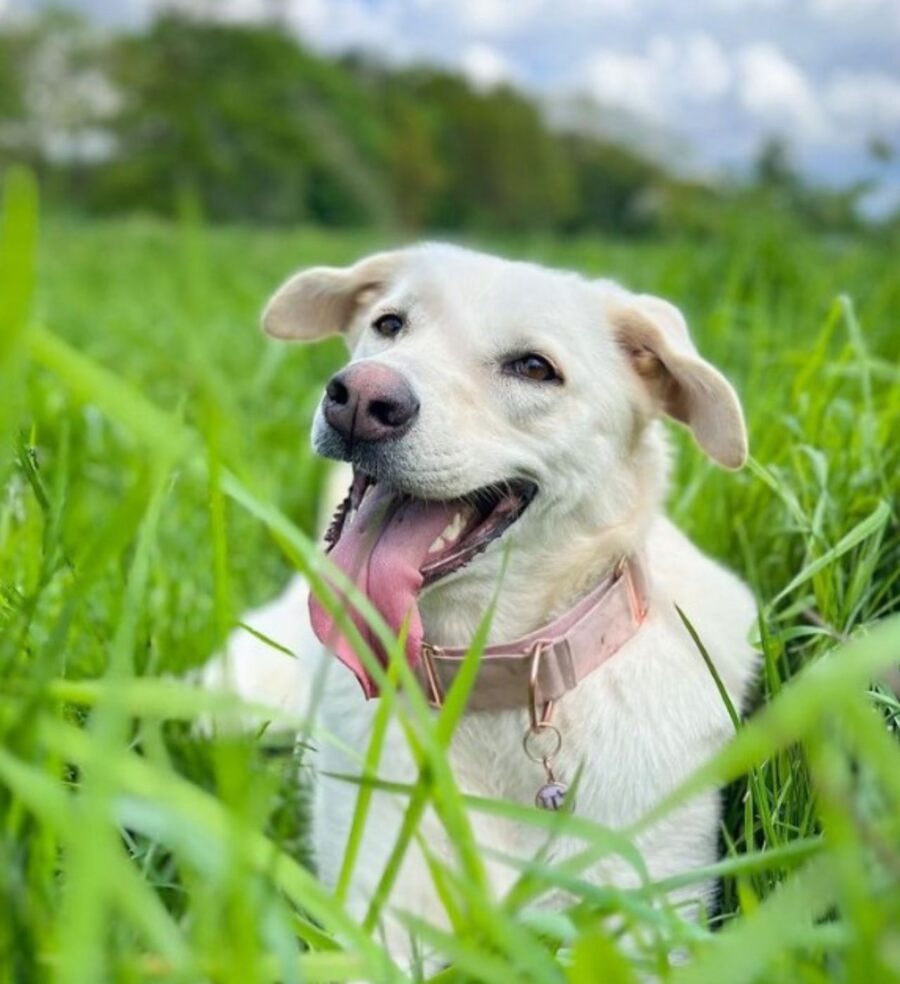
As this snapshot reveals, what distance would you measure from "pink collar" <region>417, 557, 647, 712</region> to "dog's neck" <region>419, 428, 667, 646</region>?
75 mm

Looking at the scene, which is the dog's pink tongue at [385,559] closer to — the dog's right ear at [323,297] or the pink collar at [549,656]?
the pink collar at [549,656]

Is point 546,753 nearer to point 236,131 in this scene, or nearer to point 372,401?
point 372,401

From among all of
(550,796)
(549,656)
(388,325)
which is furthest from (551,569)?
(388,325)

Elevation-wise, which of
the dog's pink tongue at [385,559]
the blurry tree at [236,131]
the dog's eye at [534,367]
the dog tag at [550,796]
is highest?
the blurry tree at [236,131]

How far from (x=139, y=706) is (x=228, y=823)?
0.16 meters

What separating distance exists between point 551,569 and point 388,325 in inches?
26.8

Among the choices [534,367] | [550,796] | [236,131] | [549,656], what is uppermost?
[236,131]

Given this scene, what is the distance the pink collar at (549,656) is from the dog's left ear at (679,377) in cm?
34

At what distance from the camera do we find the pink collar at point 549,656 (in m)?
2.39

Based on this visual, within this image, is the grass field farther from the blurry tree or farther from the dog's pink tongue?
the blurry tree

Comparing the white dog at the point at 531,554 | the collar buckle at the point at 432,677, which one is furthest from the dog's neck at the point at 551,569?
the collar buckle at the point at 432,677

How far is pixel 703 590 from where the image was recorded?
8.81ft

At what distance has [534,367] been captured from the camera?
8.39ft

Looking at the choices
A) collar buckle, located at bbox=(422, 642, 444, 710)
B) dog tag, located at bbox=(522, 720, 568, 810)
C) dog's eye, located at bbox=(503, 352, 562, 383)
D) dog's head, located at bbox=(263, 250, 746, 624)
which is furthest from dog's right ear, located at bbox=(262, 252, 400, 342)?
dog tag, located at bbox=(522, 720, 568, 810)
